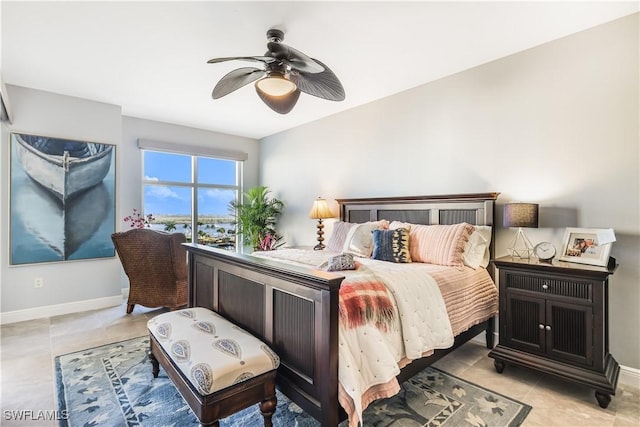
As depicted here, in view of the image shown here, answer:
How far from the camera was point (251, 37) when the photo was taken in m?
2.56

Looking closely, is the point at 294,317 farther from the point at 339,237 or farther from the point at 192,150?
the point at 192,150

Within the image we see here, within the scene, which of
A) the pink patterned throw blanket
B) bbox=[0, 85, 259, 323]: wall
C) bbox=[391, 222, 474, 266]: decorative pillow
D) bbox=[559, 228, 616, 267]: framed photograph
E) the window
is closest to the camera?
the pink patterned throw blanket

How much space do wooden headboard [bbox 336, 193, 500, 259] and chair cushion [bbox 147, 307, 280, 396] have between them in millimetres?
2296

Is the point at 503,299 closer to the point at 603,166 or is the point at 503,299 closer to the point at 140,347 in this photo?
the point at 603,166

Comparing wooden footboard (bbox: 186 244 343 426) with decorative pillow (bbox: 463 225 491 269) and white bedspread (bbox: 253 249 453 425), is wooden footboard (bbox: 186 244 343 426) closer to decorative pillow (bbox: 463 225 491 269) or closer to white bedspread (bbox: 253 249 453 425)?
white bedspread (bbox: 253 249 453 425)

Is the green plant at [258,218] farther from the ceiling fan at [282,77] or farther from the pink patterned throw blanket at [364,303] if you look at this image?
the pink patterned throw blanket at [364,303]

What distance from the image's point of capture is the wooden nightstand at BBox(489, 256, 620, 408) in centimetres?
201

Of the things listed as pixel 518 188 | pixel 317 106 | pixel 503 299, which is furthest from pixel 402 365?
pixel 317 106

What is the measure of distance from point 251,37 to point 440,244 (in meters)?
2.37

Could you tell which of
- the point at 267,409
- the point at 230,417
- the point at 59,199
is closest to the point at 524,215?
the point at 267,409

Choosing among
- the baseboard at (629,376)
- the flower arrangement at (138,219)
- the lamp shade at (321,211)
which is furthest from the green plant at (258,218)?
the baseboard at (629,376)

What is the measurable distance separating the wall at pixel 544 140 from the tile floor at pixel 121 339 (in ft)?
1.97

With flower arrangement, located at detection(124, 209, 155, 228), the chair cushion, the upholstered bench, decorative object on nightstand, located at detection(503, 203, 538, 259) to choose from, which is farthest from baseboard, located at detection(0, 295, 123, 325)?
decorative object on nightstand, located at detection(503, 203, 538, 259)

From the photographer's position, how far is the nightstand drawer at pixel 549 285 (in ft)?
6.79
